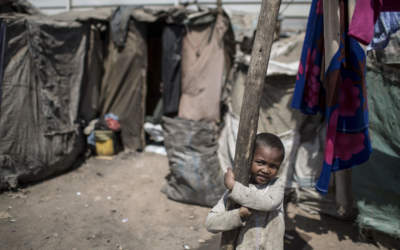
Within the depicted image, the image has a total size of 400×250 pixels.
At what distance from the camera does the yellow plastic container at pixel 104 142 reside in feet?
17.7

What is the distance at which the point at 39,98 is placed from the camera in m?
4.34

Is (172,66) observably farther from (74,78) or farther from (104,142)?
(104,142)

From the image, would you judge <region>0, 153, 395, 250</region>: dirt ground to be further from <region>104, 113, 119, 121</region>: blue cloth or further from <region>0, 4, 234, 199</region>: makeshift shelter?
<region>104, 113, 119, 121</region>: blue cloth

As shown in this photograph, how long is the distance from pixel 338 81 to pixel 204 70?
3.06 m

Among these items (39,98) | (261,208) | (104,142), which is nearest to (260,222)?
(261,208)

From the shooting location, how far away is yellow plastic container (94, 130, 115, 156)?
539cm

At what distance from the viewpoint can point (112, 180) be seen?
4.62 meters

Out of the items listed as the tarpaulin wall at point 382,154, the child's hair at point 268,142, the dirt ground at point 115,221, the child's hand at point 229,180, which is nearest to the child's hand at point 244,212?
the child's hand at point 229,180

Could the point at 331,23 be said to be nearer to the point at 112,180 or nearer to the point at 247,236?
the point at 247,236

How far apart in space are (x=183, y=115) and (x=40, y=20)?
2.83m

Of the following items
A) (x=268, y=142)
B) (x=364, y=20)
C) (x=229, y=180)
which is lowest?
(x=229, y=180)

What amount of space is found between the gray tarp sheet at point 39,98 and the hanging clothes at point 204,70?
Answer: 6.60 ft

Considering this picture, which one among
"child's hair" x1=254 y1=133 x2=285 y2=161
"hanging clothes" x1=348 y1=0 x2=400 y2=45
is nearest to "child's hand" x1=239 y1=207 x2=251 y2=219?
"child's hair" x1=254 y1=133 x2=285 y2=161

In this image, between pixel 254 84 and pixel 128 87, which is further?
pixel 128 87
